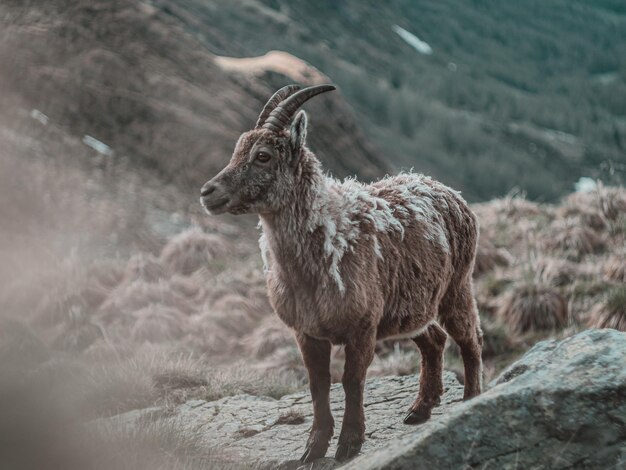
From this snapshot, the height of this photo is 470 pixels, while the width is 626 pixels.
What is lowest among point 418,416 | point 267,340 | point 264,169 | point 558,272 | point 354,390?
point 267,340

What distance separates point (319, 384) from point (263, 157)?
191 cm

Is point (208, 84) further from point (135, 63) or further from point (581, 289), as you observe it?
point (581, 289)

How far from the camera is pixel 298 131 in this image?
19.7 feet

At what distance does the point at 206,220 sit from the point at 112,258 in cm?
448

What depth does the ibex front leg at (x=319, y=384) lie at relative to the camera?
244 inches

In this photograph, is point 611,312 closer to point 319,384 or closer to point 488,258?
point 488,258

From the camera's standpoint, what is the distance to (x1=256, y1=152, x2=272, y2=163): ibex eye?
599 centimetres

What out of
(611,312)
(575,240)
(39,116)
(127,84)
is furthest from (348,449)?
(127,84)

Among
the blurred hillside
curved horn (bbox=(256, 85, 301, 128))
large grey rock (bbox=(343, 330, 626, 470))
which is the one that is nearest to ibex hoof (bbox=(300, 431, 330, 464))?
large grey rock (bbox=(343, 330, 626, 470))

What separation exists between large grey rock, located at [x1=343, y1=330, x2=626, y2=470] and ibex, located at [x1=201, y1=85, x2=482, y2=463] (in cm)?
158

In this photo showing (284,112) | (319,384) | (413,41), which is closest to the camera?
(284,112)

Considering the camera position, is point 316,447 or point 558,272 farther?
point 558,272

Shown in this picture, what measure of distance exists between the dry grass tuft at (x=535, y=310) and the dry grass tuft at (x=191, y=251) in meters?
8.26

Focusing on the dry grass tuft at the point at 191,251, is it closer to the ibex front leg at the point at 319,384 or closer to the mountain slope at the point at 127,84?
the mountain slope at the point at 127,84
